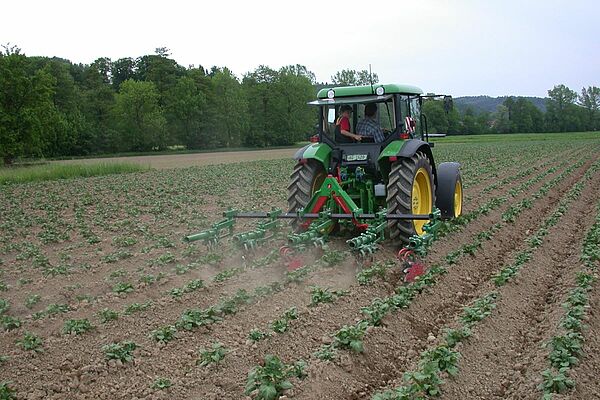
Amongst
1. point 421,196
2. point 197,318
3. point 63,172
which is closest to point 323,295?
point 197,318

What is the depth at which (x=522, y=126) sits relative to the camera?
291 ft

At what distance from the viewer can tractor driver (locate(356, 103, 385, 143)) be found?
30.0 feet

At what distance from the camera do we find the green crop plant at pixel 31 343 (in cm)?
504

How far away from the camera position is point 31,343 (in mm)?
5082

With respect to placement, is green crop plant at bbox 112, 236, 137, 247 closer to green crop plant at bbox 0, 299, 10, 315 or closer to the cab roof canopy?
green crop plant at bbox 0, 299, 10, 315

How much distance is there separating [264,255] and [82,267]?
2.70 m

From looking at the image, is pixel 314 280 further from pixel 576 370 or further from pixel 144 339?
pixel 576 370

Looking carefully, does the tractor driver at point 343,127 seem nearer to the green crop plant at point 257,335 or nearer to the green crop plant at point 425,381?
the green crop plant at point 257,335

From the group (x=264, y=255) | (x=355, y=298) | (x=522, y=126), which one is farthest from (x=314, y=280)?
(x=522, y=126)

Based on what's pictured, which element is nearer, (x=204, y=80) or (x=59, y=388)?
(x=59, y=388)

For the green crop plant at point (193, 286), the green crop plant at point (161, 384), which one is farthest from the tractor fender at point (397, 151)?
the green crop plant at point (161, 384)

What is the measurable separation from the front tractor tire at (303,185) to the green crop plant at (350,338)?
3.84 metres

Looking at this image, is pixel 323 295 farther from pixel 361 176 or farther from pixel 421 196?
pixel 421 196

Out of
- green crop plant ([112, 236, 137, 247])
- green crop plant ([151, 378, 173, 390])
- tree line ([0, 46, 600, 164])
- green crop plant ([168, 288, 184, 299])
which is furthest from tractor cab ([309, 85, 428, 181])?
tree line ([0, 46, 600, 164])
